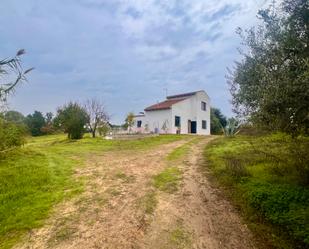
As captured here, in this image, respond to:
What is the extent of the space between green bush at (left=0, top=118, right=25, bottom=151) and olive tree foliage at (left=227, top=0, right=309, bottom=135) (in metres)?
10.2

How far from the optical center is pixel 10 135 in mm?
14617

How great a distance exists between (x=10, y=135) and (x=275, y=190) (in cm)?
1163

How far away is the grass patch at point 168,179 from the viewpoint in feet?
33.6

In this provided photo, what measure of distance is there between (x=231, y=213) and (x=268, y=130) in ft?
7.88

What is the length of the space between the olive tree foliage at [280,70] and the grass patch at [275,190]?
1.61 m

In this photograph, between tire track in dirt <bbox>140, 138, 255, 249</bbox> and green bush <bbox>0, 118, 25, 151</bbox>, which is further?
green bush <bbox>0, 118, 25, 151</bbox>

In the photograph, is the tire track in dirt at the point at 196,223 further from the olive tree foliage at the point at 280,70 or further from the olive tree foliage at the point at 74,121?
the olive tree foliage at the point at 74,121

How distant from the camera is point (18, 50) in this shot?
10242 millimetres

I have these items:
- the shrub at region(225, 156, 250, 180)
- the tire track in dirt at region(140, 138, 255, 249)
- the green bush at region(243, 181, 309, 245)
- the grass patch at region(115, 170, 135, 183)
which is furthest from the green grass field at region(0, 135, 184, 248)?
the green bush at region(243, 181, 309, 245)

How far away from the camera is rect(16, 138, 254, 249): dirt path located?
6.66 metres

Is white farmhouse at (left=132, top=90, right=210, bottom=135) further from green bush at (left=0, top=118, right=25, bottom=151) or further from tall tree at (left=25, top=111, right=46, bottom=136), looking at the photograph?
tall tree at (left=25, top=111, right=46, bottom=136)

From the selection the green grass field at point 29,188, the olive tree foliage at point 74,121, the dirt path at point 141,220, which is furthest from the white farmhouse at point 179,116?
the dirt path at point 141,220

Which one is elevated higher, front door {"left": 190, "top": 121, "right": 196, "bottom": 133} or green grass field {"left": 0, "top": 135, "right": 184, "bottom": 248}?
front door {"left": 190, "top": 121, "right": 196, "bottom": 133}

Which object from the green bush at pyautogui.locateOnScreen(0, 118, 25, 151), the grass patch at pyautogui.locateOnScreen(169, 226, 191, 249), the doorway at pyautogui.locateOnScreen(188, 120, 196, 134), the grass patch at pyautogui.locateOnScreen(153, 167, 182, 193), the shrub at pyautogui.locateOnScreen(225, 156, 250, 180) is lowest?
the grass patch at pyautogui.locateOnScreen(169, 226, 191, 249)
